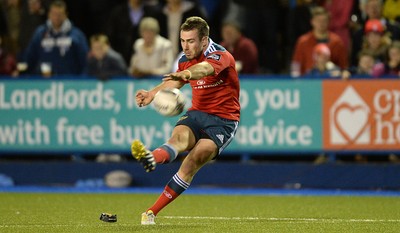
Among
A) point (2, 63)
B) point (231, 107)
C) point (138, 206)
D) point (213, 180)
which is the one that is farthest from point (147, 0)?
point (231, 107)

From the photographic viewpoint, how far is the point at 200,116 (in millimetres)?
10492

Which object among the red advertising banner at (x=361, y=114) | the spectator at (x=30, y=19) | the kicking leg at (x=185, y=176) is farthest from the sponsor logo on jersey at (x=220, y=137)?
the spectator at (x=30, y=19)

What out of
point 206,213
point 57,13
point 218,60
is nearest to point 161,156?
point 218,60

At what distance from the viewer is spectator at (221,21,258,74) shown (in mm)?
16609

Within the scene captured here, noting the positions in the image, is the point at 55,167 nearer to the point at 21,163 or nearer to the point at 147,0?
the point at 21,163

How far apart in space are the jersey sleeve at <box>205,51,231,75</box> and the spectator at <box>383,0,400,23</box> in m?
7.79

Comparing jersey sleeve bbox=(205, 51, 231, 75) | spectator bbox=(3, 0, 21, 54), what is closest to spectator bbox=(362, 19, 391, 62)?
jersey sleeve bbox=(205, 51, 231, 75)

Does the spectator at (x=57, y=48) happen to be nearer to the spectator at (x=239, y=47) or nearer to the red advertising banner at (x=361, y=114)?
the spectator at (x=239, y=47)

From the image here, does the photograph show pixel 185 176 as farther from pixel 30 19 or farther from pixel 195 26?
pixel 30 19

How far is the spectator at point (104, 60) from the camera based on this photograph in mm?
16922

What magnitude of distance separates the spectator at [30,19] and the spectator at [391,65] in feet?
22.4

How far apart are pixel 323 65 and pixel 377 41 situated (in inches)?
40.1

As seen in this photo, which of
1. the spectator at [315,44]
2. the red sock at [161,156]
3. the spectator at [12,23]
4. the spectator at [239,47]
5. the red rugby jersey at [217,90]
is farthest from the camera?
the spectator at [12,23]

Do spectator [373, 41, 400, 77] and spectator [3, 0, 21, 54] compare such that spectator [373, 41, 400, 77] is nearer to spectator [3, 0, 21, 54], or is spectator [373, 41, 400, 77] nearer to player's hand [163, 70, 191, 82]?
player's hand [163, 70, 191, 82]
